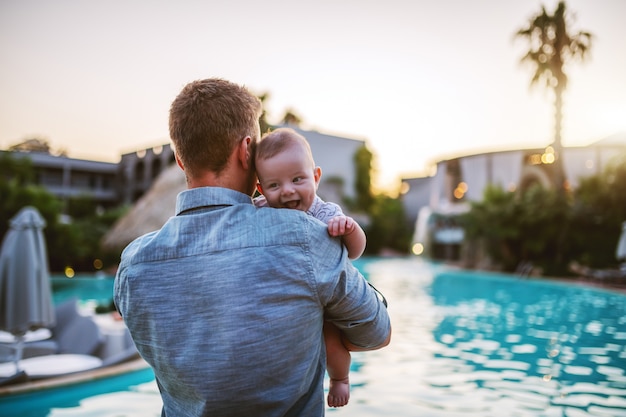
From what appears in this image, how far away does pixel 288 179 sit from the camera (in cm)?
168

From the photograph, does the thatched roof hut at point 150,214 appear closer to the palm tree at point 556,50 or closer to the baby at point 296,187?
the palm tree at point 556,50

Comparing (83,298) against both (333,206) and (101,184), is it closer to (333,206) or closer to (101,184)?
(333,206)

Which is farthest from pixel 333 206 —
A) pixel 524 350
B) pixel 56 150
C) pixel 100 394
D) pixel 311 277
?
pixel 56 150

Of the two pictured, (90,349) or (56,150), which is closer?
(90,349)

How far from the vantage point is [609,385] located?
6230 millimetres

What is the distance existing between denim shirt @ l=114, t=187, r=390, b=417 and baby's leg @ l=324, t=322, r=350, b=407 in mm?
174

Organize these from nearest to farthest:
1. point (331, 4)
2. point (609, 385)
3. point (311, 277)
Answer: point (311, 277), point (609, 385), point (331, 4)

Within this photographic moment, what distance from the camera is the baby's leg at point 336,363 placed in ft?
5.16

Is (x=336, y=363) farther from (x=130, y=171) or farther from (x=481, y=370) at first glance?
(x=130, y=171)

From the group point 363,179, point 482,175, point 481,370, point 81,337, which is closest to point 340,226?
point 481,370

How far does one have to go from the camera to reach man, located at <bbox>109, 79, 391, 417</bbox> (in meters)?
1.27

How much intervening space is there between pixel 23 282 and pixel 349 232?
624 cm

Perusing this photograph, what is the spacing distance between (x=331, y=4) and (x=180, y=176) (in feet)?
51.4

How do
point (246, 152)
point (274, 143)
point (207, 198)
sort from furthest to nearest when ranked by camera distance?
point (274, 143), point (246, 152), point (207, 198)
